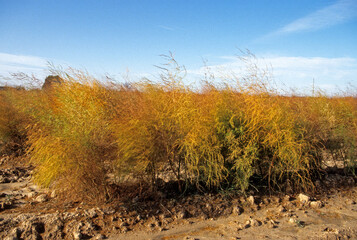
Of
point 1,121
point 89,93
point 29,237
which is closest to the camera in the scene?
point 29,237

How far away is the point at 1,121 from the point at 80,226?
6.14m

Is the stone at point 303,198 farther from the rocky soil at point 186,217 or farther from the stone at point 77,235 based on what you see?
the stone at point 77,235

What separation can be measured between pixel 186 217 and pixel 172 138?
1.26 m

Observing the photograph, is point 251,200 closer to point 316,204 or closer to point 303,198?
point 303,198

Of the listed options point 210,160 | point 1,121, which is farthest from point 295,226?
point 1,121

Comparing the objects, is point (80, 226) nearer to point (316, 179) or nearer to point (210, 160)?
point (210, 160)

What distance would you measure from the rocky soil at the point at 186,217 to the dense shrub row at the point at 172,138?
343 mm

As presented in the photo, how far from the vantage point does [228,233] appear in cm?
417

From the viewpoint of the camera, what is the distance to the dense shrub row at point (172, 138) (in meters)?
4.64

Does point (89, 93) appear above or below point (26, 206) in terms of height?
above

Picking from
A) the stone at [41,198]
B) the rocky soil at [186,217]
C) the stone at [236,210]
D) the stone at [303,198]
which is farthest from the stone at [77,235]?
the stone at [303,198]

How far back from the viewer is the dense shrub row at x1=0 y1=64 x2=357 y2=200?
4.64 m

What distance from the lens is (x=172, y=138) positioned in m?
4.84

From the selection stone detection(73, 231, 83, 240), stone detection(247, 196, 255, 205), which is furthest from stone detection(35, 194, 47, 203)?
stone detection(247, 196, 255, 205)
